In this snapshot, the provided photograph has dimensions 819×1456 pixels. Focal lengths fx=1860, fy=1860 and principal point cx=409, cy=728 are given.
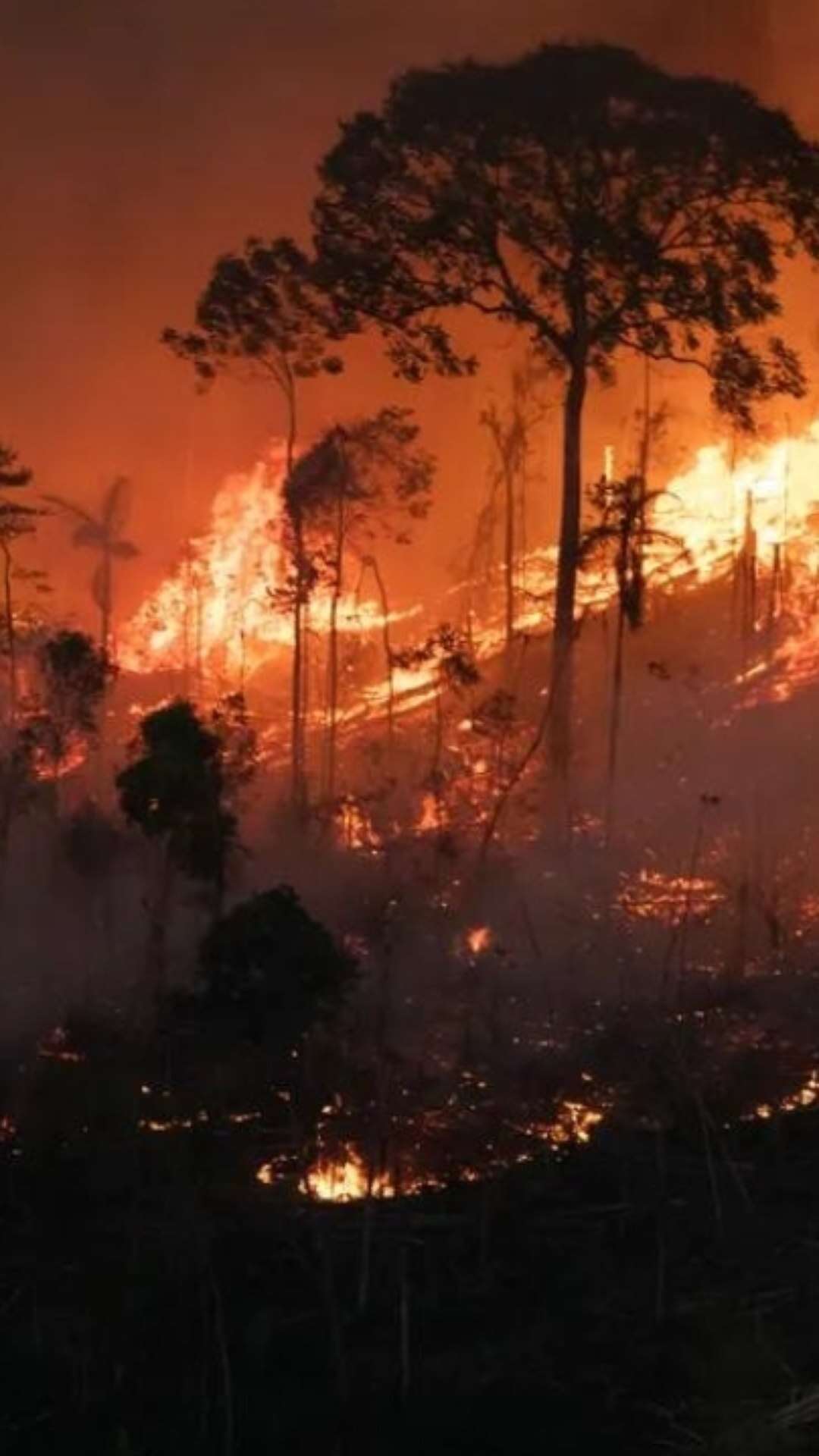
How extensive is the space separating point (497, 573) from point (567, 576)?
10.3 metres

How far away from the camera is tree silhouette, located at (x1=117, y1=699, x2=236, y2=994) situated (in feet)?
43.3

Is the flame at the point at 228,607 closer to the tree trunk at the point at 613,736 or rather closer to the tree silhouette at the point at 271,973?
the tree trunk at the point at 613,736

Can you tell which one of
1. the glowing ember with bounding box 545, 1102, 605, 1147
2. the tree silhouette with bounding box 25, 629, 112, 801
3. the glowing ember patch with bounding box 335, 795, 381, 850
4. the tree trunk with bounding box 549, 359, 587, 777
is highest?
the tree trunk with bounding box 549, 359, 587, 777

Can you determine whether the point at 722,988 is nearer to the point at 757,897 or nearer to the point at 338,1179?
the point at 757,897

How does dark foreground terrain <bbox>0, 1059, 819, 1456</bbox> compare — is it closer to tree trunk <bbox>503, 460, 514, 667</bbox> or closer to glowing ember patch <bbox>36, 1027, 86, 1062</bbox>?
glowing ember patch <bbox>36, 1027, 86, 1062</bbox>

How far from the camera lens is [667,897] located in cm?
1781

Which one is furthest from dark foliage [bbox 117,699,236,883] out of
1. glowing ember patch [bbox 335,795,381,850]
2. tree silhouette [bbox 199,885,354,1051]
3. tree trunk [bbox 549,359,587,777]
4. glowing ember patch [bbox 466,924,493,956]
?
tree trunk [bbox 549,359,587,777]

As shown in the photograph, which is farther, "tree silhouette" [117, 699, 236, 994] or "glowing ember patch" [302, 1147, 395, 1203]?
"tree silhouette" [117, 699, 236, 994]

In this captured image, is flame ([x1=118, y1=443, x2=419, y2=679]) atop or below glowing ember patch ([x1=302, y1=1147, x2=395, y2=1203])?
atop

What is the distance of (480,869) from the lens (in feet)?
57.9

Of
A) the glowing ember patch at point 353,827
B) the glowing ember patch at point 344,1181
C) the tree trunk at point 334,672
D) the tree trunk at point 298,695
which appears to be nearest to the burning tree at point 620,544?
the glowing ember patch at point 353,827

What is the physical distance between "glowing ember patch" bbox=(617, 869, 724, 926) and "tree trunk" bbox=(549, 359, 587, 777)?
1708 millimetres

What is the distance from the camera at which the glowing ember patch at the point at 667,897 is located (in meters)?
17.2

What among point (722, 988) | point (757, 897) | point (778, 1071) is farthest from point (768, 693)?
point (778, 1071)
